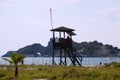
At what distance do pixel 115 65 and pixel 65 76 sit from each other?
9523 mm

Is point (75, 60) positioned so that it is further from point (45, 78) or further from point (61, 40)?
point (45, 78)

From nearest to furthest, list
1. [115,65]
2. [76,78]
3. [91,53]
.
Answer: [76,78] → [115,65] → [91,53]

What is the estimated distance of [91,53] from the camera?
19900cm

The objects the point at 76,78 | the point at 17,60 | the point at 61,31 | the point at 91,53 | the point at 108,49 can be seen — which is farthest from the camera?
the point at 91,53

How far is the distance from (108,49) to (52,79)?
13266 centimetres

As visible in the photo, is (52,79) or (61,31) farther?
(61,31)

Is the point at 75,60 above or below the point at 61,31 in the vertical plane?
below

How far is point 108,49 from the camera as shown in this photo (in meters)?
161

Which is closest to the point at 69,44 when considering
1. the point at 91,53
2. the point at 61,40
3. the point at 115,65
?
the point at 61,40

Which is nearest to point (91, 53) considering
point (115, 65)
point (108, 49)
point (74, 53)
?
point (108, 49)

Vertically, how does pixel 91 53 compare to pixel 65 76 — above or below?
above

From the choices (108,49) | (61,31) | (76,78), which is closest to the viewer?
(76,78)

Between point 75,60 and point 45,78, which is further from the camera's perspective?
point 75,60

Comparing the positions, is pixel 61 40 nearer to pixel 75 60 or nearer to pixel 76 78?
pixel 75 60
